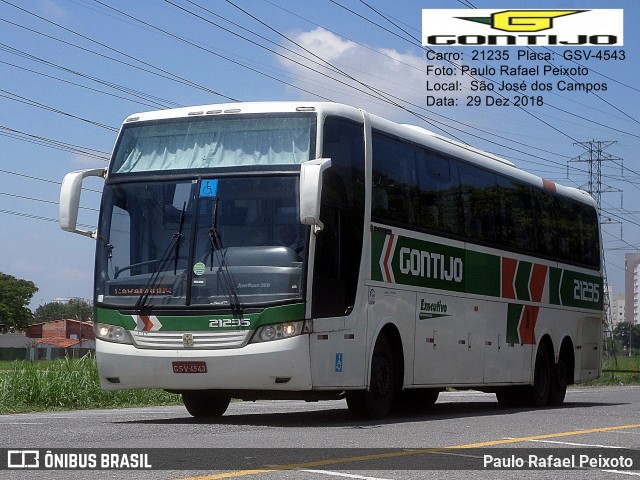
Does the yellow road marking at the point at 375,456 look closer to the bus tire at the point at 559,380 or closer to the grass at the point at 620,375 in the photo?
the bus tire at the point at 559,380

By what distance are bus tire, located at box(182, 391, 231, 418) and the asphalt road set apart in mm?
212

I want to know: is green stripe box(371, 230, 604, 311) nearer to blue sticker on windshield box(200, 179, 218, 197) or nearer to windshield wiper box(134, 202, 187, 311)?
blue sticker on windshield box(200, 179, 218, 197)

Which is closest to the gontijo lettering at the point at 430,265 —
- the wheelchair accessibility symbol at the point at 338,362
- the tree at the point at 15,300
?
the wheelchair accessibility symbol at the point at 338,362

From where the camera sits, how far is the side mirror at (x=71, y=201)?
51.5ft

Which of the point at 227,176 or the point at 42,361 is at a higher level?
the point at 227,176

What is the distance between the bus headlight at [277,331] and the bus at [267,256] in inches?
0.6

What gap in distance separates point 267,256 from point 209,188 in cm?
114

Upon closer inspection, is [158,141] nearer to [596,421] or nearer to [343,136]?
[343,136]

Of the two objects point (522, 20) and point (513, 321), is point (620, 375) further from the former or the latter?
point (513, 321)

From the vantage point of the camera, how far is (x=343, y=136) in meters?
16.1

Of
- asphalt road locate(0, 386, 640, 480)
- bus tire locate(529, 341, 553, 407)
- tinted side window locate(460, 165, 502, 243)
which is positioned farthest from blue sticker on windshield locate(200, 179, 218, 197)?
bus tire locate(529, 341, 553, 407)

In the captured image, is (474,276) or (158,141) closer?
(158,141)

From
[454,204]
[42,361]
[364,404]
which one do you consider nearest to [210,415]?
[364,404]

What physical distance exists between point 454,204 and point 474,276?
4.35 ft
